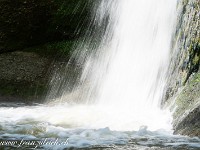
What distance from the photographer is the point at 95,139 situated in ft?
31.8

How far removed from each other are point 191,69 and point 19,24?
1246 centimetres

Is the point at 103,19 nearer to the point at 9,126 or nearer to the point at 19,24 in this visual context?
the point at 19,24

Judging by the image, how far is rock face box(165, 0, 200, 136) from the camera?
10.1 metres

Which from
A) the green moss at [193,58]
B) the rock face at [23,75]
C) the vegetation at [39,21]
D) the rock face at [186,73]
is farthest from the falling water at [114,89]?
the green moss at [193,58]

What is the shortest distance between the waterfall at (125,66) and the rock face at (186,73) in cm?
51

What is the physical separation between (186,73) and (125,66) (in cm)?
448

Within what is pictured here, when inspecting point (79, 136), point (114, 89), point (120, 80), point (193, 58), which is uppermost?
point (120, 80)

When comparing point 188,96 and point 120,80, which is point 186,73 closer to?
point 188,96

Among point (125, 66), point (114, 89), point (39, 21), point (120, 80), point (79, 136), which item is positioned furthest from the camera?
point (39, 21)

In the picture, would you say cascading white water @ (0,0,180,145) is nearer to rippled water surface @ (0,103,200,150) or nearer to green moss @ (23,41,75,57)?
rippled water surface @ (0,103,200,150)

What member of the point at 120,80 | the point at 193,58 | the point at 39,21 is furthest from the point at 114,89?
the point at 39,21

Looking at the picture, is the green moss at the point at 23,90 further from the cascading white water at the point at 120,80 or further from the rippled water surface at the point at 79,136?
the rippled water surface at the point at 79,136

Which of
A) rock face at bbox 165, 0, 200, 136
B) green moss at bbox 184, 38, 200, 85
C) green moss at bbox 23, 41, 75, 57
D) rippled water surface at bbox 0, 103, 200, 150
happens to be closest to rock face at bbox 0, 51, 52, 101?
green moss at bbox 23, 41, 75, 57

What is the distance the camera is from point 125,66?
1669 centimetres
